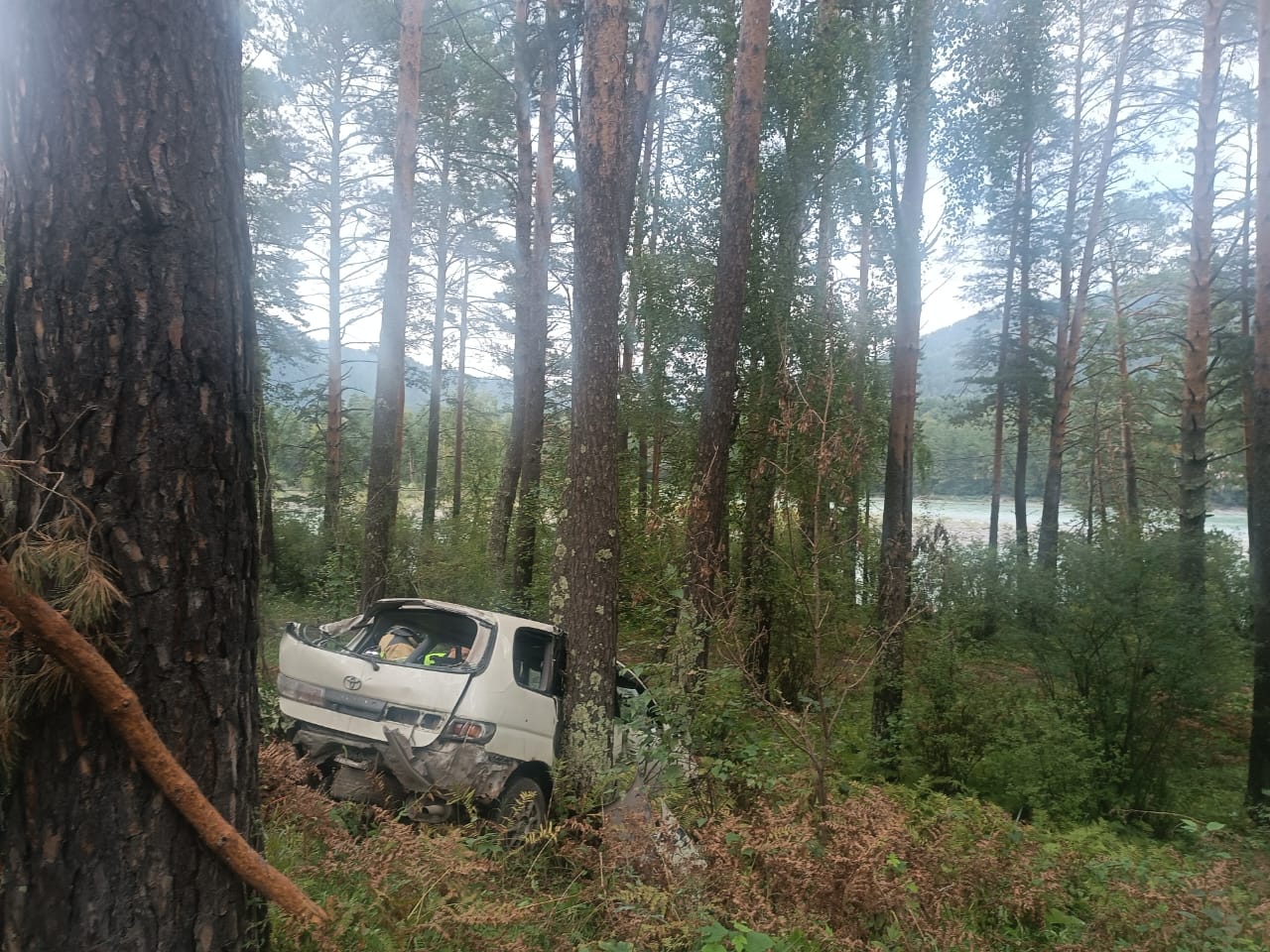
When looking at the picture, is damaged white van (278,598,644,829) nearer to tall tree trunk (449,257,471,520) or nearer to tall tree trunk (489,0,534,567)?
tall tree trunk (489,0,534,567)

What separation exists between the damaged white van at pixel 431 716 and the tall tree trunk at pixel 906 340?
14.9 ft

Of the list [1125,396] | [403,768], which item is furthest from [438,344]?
[1125,396]

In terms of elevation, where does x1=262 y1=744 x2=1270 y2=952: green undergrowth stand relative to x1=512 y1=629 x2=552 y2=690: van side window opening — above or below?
below

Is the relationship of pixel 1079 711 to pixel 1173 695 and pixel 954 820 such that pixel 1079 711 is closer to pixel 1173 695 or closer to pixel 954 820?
pixel 1173 695

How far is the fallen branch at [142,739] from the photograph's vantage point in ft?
5.72

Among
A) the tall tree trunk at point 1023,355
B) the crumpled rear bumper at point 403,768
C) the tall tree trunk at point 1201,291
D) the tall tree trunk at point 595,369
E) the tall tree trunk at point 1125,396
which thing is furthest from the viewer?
the tall tree trunk at point 1125,396

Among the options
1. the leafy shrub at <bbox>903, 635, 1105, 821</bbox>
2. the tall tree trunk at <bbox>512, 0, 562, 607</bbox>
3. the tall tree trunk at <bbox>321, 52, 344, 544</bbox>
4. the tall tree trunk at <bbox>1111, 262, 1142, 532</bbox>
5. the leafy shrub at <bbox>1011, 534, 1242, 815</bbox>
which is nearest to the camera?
the leafy shrub at <bbox>903, 635, 1105, 821</bbox>

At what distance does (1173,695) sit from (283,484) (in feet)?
58.6

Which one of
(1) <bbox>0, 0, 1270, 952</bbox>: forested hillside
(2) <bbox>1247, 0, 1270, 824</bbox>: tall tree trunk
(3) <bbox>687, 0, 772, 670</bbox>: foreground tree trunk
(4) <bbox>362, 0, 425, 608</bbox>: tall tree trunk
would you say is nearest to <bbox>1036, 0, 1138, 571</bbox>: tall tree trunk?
(1) <bbox>0, 0, 1270, 952</bbox>: forested hillside

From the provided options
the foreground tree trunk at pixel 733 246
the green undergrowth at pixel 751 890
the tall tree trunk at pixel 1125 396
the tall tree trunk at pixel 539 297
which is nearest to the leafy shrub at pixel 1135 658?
the green undergrowth at pixel 751 890

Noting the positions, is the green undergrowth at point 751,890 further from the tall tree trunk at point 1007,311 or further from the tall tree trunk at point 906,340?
the tall tree trunk at point 1007,311

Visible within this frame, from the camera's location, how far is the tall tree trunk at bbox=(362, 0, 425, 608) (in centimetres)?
1001

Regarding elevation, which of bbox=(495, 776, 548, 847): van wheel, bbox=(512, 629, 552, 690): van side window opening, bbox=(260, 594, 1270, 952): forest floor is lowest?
bbox=(495, 776, 548, 847): van wheel

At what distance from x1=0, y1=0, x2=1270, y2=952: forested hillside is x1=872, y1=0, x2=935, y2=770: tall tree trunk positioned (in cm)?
7
